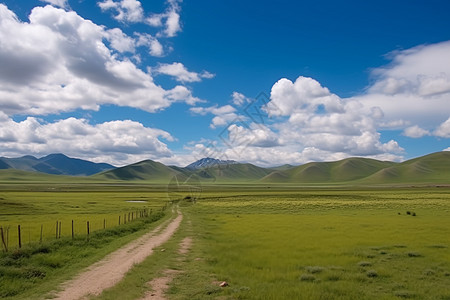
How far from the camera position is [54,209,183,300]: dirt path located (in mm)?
13875

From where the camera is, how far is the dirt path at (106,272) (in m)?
13.9

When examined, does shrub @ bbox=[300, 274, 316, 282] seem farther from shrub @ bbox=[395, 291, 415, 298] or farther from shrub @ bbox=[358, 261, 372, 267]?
shrub @ bbox=[358, 261, 372, 267]

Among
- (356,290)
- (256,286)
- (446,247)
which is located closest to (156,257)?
(256,286)

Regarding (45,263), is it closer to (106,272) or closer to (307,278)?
(106,272)

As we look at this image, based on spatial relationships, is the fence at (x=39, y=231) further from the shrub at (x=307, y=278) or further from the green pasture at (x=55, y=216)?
the shrub at (x=307, y=278)

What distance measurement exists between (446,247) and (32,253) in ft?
97.1

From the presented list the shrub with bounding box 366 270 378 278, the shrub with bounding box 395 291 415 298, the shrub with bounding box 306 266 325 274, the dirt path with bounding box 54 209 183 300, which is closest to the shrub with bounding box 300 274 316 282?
the shrub with bounding box 306 266 325 274

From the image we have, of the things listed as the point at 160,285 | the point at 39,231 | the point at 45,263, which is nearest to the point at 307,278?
the point at 160,285

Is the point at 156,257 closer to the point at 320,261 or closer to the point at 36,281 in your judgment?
the point at 36,281

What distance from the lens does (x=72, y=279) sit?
16047 mm

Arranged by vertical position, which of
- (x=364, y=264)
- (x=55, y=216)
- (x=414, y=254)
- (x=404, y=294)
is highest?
(x=404, y=294)

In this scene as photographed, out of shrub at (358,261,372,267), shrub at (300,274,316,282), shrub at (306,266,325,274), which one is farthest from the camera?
shrub at (358,261,372,267)

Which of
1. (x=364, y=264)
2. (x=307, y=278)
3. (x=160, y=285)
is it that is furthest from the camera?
(x=364, y=264)

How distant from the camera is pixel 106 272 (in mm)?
17188
